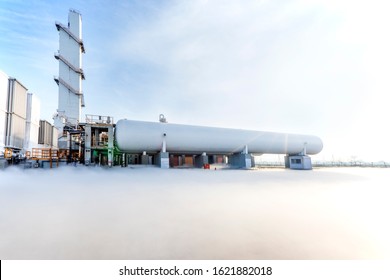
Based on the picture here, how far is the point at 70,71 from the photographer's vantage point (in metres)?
33.6

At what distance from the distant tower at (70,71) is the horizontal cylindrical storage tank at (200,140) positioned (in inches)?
617

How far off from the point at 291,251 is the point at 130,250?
2688 mm

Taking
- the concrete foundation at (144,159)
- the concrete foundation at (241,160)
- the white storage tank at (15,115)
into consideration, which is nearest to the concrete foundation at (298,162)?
the concrete foundation at (241,160)

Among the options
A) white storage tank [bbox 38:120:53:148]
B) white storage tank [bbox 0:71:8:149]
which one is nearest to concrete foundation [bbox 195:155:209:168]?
white storage tank [bbox 0:71:8:149]

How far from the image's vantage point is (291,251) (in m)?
3.06

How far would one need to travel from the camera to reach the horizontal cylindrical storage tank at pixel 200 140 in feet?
79.3

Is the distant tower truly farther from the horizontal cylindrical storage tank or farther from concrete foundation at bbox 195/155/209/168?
concrete foundation at bbox 195/155/209/168

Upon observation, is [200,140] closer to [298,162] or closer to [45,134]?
[298,162]

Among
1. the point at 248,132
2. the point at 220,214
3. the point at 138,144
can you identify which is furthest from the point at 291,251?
the point at 248,132

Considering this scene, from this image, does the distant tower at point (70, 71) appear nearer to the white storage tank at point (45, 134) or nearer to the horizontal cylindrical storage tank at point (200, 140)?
the white storage tank at point (45, 134)

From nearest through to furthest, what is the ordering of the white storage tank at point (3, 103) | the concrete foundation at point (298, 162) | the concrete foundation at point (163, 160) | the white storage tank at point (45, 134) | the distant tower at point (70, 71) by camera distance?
the white storage tank at point (3, 103), the concrete foundation at point (163, 160), the distant tower at point (70, 71), the concrete foundation at point (298, 162), the white storage tank at point (45, 134)

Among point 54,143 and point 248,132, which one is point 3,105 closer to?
point 54,143

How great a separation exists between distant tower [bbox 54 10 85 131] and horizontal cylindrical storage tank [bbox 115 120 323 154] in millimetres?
15678

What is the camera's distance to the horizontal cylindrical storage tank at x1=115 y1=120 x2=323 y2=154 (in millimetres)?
24156
